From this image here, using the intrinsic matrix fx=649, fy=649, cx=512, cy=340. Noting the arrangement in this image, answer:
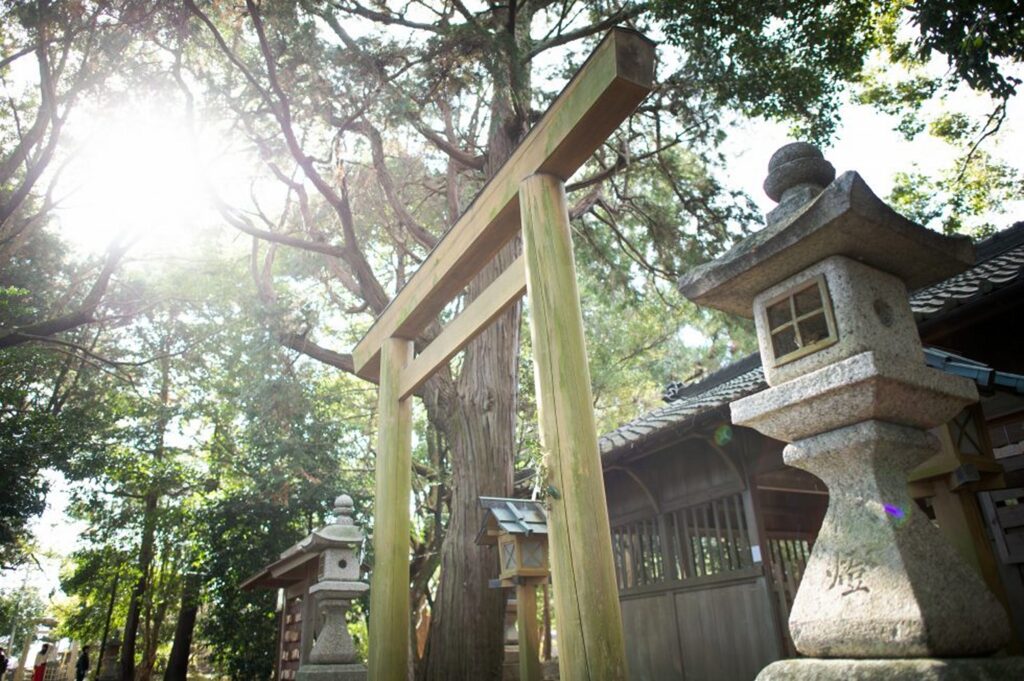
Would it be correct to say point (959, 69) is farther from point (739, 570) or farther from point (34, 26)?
point (34, 26)

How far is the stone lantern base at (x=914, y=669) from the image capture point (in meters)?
1.90

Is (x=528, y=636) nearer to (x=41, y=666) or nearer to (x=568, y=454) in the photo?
(x=568, y=454)

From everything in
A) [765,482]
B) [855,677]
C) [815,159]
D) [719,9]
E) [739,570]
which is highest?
[719,9]

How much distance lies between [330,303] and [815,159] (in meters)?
12.2

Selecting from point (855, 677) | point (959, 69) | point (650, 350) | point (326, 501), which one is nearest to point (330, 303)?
point (326, 501)

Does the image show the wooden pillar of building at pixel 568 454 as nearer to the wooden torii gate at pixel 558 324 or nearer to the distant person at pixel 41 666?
the wooden torii gate at pixel 558 324

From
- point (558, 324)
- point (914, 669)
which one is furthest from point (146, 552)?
point (914, 669)

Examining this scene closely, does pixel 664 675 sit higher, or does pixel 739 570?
pixel 739 570

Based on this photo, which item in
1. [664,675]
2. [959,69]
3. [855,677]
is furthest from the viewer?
[664,675]

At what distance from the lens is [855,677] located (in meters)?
2.04

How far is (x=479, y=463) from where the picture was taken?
25.9 feet

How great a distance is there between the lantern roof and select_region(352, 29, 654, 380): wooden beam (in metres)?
1.99

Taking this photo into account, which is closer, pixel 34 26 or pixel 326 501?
pixel 34 26

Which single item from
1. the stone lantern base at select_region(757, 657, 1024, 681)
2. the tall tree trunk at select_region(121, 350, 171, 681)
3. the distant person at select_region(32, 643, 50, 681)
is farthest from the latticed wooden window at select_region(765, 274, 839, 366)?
the distant person at select_region(32, 643, 50, 681)
